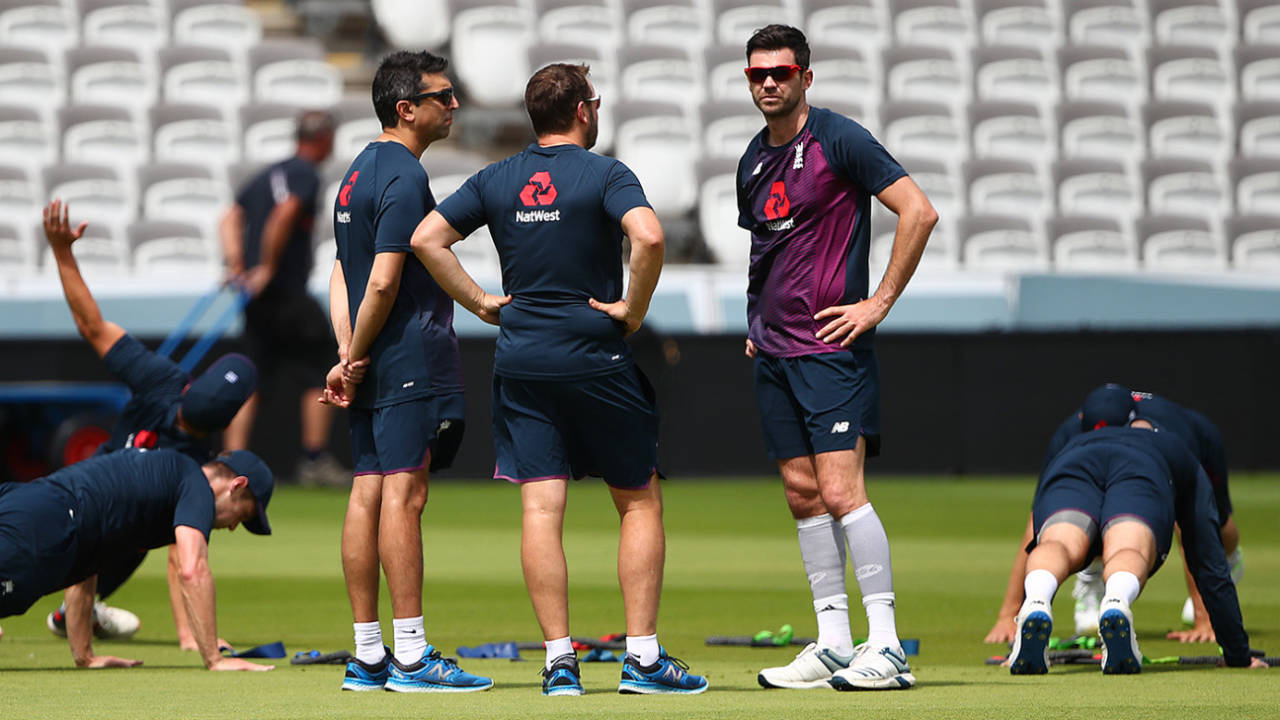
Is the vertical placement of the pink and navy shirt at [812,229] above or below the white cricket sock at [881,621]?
above

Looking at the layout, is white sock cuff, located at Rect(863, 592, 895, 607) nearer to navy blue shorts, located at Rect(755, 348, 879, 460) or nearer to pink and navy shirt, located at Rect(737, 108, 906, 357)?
navy blue shorts, located at Rect(755, 348, 879, 460)

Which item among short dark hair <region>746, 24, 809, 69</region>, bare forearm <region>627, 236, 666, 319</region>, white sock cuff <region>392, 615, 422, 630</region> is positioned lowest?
white sock cuff <region>392, 615, 422, 630</region>

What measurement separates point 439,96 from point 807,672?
7.42 feet

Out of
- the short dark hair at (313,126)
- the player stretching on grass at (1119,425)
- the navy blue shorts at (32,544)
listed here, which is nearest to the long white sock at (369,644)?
the navy blue shorts at (32,544)

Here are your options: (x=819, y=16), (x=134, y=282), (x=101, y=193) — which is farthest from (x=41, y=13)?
(x=819, y=16)

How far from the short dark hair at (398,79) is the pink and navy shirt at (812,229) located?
115cm

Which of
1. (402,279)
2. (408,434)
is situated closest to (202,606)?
(408,434)

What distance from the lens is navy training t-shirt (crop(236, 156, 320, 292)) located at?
502 inches

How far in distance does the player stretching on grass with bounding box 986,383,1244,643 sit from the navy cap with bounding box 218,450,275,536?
2.88 metres

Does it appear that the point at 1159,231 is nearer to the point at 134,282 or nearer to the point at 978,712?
the point at 134,282

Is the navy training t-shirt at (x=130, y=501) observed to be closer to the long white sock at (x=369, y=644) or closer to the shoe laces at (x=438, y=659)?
the long white sock at (x=369, y=644)

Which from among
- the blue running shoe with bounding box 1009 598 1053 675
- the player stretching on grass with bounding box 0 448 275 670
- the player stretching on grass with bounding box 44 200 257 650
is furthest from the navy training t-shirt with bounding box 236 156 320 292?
the blue running shoe with bounding box 1009 598 1053 675

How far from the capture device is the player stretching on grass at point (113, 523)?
19.9 feet

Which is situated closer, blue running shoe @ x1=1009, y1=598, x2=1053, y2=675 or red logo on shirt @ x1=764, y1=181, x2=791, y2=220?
blue running shoe @ x1=1009, y1=598, x2=1053, y2=675
